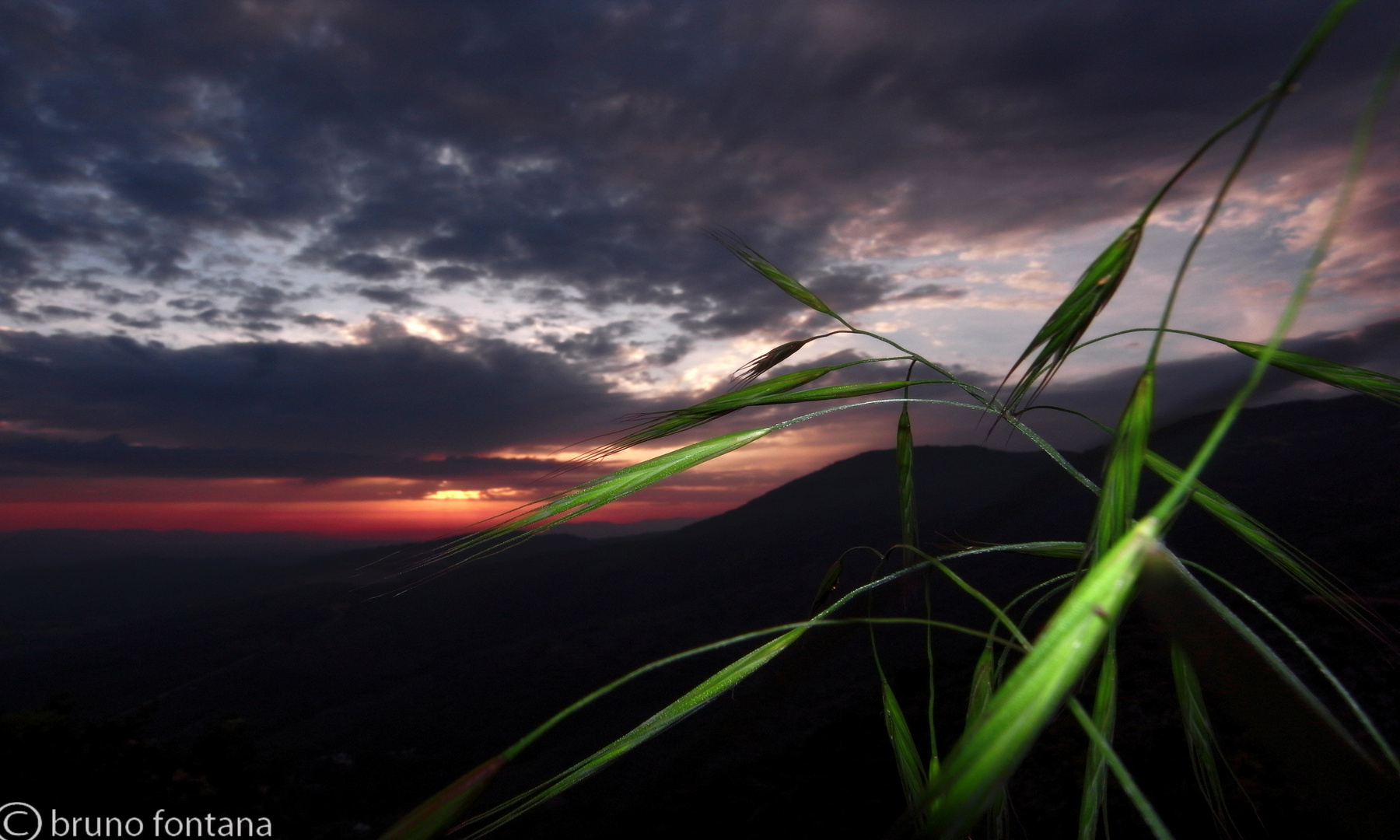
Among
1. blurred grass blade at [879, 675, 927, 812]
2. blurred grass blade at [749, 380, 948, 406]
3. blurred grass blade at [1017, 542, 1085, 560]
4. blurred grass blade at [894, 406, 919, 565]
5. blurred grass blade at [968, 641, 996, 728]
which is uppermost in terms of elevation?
blurred grass blade at [749, 380, 948, 406]

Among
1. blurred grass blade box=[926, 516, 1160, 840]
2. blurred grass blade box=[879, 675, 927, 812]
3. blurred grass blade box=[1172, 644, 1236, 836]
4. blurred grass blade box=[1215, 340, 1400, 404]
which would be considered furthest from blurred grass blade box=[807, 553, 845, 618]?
blurred grass blade box=[926, 516, 1160, 840]

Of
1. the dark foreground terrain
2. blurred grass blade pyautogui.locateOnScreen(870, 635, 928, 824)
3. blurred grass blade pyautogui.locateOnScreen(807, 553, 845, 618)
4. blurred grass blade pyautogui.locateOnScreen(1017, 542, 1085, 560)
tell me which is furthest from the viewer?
the dark foreground terrain

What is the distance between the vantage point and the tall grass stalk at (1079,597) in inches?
14.8

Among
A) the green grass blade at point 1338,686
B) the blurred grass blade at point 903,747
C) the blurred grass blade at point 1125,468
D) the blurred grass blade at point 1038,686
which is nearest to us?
the blurred grass blade at point 1038,686

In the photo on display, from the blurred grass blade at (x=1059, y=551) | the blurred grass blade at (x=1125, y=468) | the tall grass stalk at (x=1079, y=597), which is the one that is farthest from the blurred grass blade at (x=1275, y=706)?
the blurred grass blade at (x=1059, y=551)

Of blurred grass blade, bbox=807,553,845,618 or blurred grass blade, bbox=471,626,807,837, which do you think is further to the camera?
blurred grass blade, bbox=807,553,845,618

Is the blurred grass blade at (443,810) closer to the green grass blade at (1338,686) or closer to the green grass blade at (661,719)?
the green grass blade at (661,719)

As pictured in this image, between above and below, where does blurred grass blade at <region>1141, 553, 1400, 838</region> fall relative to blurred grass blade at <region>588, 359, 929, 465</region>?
below

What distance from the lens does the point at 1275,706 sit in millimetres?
437

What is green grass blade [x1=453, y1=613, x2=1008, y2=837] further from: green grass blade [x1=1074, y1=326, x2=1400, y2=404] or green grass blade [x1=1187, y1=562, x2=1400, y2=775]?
green grass blade [x1=1074, y1=326, x2=1400, y2=404]

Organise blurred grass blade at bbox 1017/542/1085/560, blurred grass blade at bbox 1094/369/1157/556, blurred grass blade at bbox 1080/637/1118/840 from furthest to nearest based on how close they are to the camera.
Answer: blurred grass blade at bbox 1017/542/1085/560 → blurred grass blade at bbox 1080/637/1118/840 → blurred grass blade at bbox 1094/369/1157/556

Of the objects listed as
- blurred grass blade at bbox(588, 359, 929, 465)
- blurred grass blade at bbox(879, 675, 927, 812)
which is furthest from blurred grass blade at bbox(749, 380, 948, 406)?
blurred grass blade at bbox(879, 675, 927, 812)

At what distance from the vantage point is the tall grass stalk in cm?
38

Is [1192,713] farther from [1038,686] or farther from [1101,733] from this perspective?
[1038,686]
